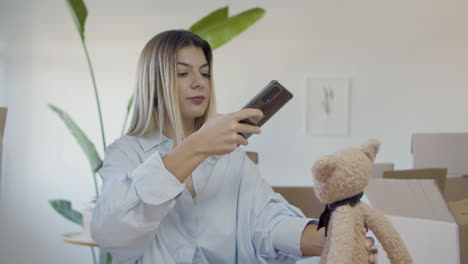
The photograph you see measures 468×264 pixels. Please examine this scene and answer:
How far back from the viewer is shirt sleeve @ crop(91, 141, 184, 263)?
882 millimetres

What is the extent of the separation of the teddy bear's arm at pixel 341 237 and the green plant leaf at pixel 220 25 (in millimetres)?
1754

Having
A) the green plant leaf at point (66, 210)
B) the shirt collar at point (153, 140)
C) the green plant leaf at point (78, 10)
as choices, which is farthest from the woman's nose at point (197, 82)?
the green plant leaf at point (66, 210)

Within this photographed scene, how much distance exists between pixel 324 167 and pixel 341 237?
0.09 meters

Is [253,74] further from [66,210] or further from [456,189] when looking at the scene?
[456,189]

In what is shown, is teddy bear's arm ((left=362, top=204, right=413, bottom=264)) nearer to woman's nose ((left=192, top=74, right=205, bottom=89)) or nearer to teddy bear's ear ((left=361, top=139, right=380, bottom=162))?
teddy bear's ear ((left=361, top=139, right=380, bottom=162))

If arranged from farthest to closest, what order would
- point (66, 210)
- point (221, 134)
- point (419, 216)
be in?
1. point (66, 210)
2. point (419, 216)
3. point (221, 134)

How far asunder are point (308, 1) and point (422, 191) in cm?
243

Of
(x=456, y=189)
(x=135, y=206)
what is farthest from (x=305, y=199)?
(x=135, y=206)

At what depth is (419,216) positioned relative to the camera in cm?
100

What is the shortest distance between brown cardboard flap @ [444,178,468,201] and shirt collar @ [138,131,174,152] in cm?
78

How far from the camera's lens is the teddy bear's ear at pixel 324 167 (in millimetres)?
615

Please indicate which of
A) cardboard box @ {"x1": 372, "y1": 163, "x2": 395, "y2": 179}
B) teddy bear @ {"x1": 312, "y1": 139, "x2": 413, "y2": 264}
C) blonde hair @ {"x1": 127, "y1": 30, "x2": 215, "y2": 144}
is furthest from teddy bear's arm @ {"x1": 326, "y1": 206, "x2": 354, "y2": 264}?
cardboard box @ {"x1": 372, "y1": 163, "x2": 395, "y2": 179}

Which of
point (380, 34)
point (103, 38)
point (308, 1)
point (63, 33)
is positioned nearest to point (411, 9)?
point (380, 34)

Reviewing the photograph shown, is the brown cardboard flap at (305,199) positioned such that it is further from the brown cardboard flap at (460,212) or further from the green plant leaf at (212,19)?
the green plant leaf at (212,19)
